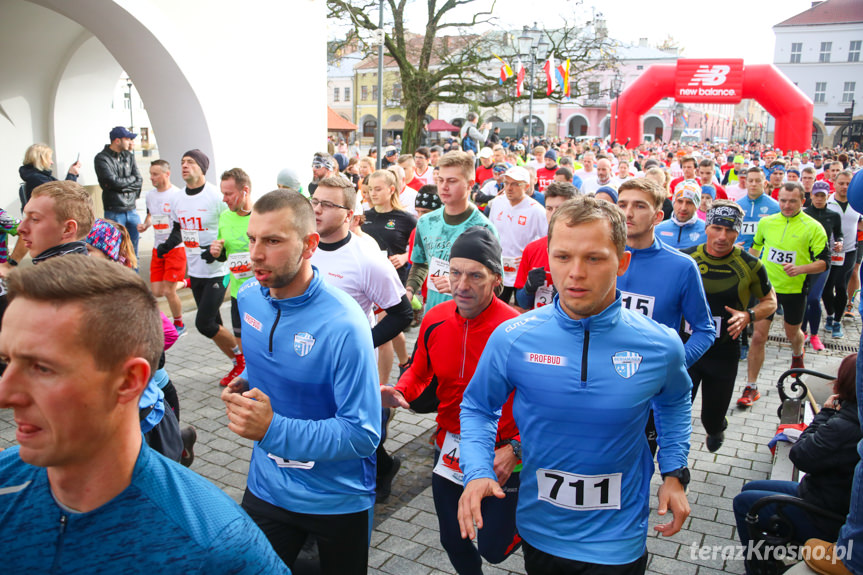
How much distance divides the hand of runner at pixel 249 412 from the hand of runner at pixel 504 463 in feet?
3.26

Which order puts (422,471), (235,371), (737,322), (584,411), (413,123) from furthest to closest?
(413,123)
(235,371)
(422,471)
(737,322)
(584,411)

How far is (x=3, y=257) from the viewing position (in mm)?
5547

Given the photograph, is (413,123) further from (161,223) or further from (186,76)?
(161,223)

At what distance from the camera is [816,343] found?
8.49m

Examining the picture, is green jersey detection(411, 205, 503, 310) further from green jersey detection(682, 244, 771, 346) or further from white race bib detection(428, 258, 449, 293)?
green jersey detection(682, 244, 771, 346)

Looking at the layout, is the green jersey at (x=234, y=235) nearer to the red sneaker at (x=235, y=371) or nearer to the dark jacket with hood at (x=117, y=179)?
the red sneaker at (x=235, y=371)

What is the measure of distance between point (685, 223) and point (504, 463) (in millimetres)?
4197

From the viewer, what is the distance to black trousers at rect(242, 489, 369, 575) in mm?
2629

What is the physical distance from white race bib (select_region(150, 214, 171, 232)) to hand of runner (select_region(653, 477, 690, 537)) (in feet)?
21.5

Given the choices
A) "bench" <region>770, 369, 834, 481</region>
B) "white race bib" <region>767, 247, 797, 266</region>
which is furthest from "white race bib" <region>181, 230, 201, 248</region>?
"white race bib" <region>767, 247, 797, 266</region>

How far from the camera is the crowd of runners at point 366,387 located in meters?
1.33

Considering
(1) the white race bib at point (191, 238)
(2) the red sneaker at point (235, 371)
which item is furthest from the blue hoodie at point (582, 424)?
(1) the white race bib at point (191, 238)

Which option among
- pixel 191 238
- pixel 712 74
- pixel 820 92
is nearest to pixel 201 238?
pixel 191 238

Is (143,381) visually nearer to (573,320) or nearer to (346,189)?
(573,320)
